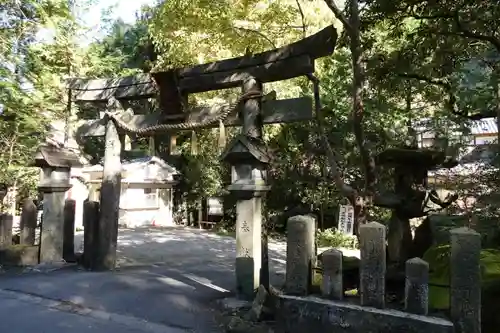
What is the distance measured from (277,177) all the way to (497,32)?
12.0m

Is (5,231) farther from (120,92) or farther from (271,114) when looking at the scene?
(271,114)

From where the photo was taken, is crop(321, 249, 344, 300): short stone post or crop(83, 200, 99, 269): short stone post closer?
crop(321, 249, 344, 300): short stone post

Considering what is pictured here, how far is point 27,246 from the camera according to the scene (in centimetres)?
940

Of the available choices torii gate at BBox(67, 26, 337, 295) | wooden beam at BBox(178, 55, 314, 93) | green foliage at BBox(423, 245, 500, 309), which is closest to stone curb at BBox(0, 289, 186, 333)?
torii gate at BBox(67, 26, 337, 295)

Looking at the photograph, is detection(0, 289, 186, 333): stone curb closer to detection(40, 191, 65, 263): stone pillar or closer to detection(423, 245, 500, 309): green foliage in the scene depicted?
detection(40, 191, 65, 263): stone pillar

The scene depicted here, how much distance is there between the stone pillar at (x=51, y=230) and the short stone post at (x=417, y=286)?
24.9ft

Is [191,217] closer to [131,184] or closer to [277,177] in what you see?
[131,184]

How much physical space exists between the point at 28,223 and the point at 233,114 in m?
6.11

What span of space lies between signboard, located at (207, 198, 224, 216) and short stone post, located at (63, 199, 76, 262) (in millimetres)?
12749

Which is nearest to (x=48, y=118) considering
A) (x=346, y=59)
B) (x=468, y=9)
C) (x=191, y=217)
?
(x=346, y=59)

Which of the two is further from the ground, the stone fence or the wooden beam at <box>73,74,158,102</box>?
the wooden beam at <box>73,74,158,102</box>

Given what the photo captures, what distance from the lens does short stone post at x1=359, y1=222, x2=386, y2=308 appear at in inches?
183

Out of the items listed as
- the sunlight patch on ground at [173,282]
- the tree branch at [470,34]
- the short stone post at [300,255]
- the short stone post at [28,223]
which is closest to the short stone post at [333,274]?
the short stone post at [300,255]

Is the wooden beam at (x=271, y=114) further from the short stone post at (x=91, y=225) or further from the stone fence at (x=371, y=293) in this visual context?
the stone fence at (x=371, y=293)
